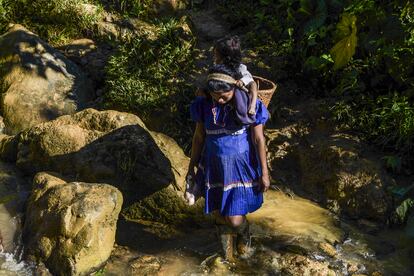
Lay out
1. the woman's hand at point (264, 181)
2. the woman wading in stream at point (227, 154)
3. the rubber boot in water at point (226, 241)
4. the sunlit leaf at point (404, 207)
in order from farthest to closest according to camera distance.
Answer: the sunlit leaf at point (404, 207) < the rubber boot in water at point (226, 241) < the woman's hand at point (264, 181) < the woman wading in stream at point (227, 154)

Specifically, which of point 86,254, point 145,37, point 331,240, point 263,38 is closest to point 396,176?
point 331,240

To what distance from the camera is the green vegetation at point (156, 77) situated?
21.5 feet

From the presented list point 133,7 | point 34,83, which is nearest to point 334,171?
point 34,83

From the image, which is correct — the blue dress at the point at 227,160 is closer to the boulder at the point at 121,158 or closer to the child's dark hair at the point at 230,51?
the child's dark hair at the point at 230,51

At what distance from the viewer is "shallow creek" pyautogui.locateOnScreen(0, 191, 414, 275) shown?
15.0ft

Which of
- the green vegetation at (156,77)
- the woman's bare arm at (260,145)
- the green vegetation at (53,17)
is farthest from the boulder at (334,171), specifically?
the green vegetation at (53,17)

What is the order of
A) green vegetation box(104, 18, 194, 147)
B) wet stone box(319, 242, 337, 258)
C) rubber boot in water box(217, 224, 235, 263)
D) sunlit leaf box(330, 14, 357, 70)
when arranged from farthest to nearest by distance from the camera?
1. green vegetation box(104, 18, 194, 147)
2. sunlit leaf box(330, 14, 357, 70)
3. wet stone box(319, 242, 337, 258)
4. rubber boot in water box(217, 224, 235, 263)

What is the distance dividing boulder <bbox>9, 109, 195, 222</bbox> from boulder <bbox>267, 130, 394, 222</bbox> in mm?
1259

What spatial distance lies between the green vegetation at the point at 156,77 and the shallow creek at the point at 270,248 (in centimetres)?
152

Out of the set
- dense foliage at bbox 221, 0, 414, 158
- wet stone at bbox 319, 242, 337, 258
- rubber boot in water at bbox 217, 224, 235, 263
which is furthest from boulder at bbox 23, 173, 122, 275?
dense foliage at bbox 221, 0, 414, 158

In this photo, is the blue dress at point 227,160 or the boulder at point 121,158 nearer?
the blue dress at point 227,160

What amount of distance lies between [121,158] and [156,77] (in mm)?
1711

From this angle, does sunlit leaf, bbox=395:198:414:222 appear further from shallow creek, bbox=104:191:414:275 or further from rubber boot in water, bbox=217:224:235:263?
rubber boot in water, bbox=217:224:235:263

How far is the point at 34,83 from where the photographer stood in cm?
687
